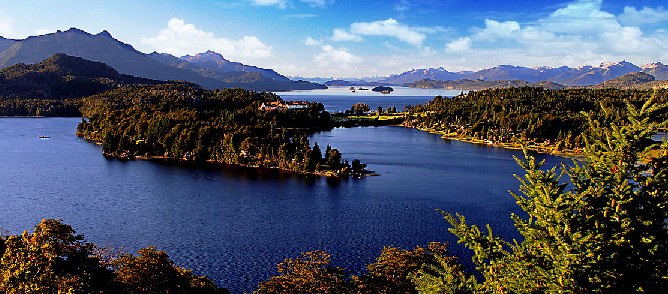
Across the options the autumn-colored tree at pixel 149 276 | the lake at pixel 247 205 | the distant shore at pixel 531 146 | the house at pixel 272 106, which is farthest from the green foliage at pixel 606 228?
the house at pixel 272 106

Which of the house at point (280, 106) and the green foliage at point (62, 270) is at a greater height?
the house at point (280, 106)

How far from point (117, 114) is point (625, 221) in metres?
137

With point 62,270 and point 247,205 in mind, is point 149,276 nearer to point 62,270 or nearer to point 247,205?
point 62,270

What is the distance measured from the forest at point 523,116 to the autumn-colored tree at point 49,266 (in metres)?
91.6

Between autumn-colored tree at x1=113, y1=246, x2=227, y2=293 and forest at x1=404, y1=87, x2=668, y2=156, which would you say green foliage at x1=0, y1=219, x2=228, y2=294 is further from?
forest at x1=404, y1=87, x2=668, y2=156

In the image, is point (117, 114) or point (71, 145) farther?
point (117, 114)

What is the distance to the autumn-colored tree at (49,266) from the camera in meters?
19.3

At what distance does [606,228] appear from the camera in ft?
35.7

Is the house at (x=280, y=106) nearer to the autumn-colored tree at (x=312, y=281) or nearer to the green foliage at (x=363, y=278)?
the green foliage at (x=363, y=278)

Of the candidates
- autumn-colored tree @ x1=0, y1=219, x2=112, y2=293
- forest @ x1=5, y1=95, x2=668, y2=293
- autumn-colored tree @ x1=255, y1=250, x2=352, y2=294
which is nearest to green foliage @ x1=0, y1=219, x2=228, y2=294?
autumn-colored tree @ x1=0, y1=219, x2=112, y2=293

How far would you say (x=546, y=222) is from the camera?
1070 cm

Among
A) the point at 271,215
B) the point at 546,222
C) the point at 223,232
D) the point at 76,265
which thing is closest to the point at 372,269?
the point at 76,265

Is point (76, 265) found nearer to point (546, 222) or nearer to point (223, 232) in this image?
point (546, 222)

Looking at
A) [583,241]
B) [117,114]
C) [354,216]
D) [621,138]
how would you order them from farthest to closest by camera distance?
1. [117,114]
2. [354,216]
3. [621,138]
4. [583,241]
